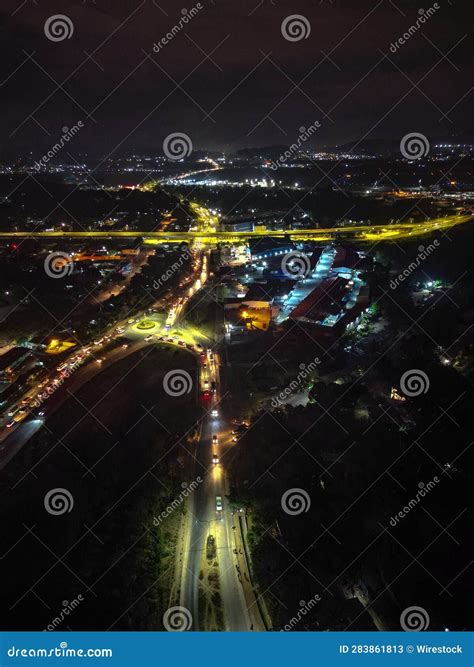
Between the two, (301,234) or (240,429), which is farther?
(301,234)

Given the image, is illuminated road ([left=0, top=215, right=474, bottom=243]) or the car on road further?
illuminated road ([left=0, top=215, right=474, bottom=243])

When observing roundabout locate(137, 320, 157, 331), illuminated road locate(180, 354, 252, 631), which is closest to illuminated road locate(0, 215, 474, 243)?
roundabout locate(137, 320, 157, 331)

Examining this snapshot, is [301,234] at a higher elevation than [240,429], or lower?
higher

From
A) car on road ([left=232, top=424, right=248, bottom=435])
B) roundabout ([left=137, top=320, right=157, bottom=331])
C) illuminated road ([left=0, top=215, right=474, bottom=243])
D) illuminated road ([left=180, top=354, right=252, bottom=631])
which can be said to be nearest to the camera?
illuminated road ([left=180, top=354, right=252, bottom=631])

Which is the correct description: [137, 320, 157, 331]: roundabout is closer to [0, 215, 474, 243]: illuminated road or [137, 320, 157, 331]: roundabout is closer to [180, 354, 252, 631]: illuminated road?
[180, 354, 252, 631]: illuminated road

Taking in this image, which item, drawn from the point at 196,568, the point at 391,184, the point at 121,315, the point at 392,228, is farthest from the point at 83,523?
the point at 391,184

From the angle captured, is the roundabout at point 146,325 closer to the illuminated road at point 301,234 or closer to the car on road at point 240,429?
the car on road at point 240,429

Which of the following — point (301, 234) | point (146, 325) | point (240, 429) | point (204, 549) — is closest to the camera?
point (204, 549)

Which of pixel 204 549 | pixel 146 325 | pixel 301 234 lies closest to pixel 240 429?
pixel 204 549

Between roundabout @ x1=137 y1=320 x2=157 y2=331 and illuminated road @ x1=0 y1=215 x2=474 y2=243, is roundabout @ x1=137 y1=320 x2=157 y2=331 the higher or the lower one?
the lower one

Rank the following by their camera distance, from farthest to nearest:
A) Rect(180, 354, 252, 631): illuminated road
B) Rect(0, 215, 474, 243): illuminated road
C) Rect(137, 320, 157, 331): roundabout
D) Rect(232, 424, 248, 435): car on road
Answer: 1. Rect(0, 215, 474, 243): illuminated road
2. Rect(137, 320, 157, 331): roundabout
3. Rect(232, 424, 248, 435): car on road
4. Rect(180, 354, 252, 631): illuminated road

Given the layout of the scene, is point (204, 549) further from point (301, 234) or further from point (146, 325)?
point (301, 234)
